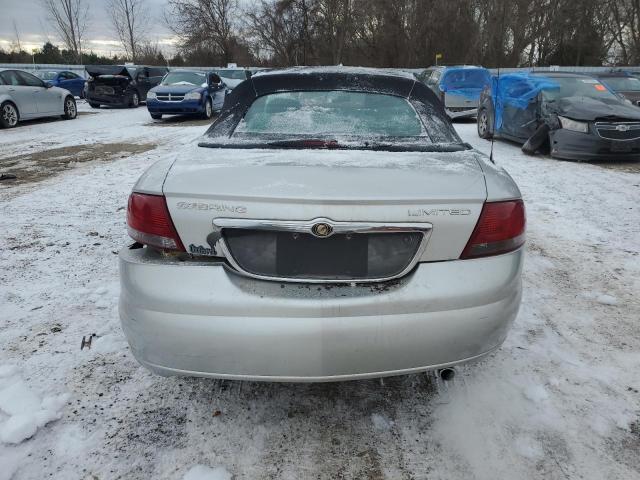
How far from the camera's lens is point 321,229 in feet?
5.87

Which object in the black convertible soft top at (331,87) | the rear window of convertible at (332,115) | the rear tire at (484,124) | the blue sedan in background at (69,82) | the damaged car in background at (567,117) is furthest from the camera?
the blue sedan in background at (69,82)

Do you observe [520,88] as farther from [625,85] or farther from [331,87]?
[331,87]

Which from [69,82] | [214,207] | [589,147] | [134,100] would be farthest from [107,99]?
[214,207]

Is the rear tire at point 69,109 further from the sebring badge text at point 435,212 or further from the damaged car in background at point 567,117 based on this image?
the sebring badge text at point 435,212

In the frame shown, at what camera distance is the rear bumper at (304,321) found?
5.89 feet

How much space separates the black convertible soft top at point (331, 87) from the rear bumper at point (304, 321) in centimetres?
127

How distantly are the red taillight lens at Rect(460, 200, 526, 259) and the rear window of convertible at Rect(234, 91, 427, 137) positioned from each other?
865mm

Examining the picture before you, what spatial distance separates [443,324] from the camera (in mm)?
1855

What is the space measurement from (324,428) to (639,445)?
53.7 inches

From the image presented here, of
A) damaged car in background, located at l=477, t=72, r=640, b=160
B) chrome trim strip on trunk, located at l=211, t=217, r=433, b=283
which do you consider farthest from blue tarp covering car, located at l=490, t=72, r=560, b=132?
chrome trim strip on trunk, located at l=211, t=217, r=433, b=283

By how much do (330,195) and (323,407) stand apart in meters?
1.12

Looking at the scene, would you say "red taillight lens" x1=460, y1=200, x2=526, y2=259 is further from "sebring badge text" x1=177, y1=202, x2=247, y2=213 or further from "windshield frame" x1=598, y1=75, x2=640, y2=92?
"windshield frame" x1=598, y1=75, x2=640, y2=92

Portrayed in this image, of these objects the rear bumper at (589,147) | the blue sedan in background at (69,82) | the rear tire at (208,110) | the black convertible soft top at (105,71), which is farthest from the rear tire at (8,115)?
the rear bumper at (589,147)

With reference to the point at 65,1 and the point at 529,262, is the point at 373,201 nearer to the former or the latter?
the point at 529,262
